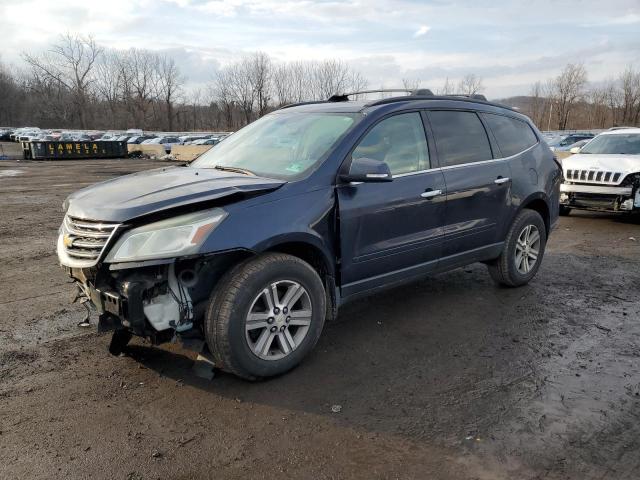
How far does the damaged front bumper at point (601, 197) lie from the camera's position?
885 centimetres

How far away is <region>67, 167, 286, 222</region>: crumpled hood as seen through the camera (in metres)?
2.97

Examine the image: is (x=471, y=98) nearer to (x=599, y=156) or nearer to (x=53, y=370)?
(x=53, y=370)

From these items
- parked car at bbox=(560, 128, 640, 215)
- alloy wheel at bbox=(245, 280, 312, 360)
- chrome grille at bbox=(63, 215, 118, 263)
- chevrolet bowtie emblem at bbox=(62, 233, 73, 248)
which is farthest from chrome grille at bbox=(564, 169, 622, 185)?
chevrolet bowtie emblem at bbox=(62, 233, 73, 248)

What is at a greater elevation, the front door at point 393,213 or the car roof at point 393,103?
the car roof at point 393,103

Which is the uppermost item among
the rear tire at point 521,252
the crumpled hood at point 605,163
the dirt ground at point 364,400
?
the crumpled hood at point 605,163

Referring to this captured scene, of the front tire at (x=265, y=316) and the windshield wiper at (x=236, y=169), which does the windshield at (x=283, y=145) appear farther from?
the front tire at (x=265, y=316)

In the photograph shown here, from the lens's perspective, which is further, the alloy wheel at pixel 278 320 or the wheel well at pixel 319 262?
the wheel well at pixel 319 262

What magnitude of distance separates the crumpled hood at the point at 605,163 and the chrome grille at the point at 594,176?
6 cm

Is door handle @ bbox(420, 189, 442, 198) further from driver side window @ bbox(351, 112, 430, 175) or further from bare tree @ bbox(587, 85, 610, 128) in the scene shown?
bare tree @ bbox(587, 85, 610, 128)

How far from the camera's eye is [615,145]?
33.2ft

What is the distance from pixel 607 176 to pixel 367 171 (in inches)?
297

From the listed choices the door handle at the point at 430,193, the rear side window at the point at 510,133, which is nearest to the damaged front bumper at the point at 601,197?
the rear side window at the point at 510,133

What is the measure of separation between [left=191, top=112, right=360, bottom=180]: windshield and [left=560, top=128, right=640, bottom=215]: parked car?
720 centimetres

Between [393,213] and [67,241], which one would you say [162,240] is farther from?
[393,213]
